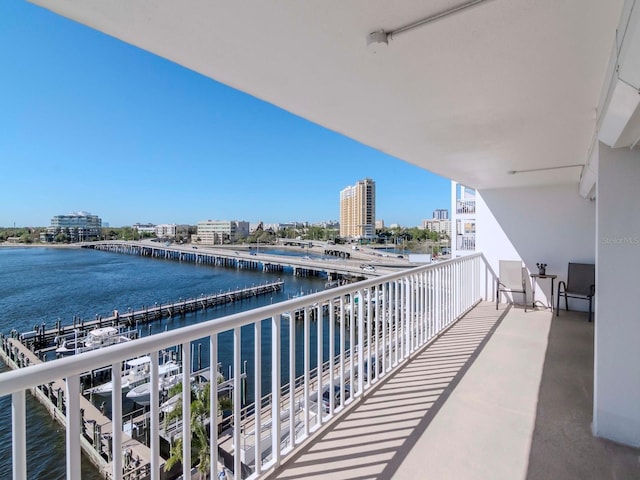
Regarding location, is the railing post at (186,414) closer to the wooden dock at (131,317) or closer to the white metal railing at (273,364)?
the white metal railing at (273,364)

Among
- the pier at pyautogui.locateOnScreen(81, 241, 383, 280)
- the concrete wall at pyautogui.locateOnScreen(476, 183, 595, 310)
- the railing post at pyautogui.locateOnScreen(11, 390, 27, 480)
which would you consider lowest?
the pier at pyautogui.locateOnScreen(81, 241, 383, 280)

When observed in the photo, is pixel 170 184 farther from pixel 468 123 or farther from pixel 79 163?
pixel 468 123

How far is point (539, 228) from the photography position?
528cm

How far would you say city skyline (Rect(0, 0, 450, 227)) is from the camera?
7083 millimetres

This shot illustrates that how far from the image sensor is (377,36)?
1399mm

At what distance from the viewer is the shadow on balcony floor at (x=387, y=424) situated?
1.60 m

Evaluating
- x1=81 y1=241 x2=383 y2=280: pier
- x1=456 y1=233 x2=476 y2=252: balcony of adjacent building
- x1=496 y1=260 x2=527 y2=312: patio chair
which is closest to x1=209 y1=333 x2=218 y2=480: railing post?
x1=496 y1=260 x2=527 y2=312: patio chair

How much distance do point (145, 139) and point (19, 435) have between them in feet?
103

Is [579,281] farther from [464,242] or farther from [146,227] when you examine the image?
[146,227]

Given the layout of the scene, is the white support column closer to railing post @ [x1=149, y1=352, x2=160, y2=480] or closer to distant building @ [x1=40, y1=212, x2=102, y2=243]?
railing post @ [x1=149, y1=352, x2=160, y2=480]

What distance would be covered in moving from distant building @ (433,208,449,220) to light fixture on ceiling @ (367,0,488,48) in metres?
50.7

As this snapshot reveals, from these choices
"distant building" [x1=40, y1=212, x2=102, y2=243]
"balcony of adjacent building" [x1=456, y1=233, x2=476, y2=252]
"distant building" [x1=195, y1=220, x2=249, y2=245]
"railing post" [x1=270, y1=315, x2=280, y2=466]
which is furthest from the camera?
"distant building" [x1=195, y1=220, x2=249, y2=245]

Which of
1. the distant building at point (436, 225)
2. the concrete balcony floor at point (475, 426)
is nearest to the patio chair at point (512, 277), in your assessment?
the concrete balcony floor at point (475, 426)

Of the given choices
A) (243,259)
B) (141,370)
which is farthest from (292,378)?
(243,259)
